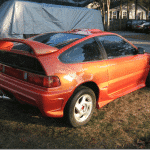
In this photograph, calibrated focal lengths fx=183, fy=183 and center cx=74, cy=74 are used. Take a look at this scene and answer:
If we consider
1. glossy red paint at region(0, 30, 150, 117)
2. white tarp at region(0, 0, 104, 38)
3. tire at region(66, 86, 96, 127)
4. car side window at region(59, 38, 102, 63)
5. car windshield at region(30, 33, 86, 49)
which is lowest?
tire at region(66, 86, 96, 127)

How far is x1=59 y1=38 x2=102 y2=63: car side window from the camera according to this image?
279cm

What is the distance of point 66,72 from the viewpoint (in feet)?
8.68

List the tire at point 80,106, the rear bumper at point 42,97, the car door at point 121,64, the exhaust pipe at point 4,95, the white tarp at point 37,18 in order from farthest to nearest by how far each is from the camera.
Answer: the white tarp at point 37,18, the car door at point 121,64, the exhaust pipe at point 4,95, the tire at point 80,106, the rear bumper at point 42,97

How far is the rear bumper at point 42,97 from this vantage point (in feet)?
8.30

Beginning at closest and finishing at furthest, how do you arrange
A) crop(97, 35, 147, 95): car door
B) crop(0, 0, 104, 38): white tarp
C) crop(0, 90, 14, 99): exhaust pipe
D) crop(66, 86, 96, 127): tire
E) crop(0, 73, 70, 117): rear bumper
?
crop(0, 73, 70, 117): rear bumper < crop(66, 86, 96, 127): tire < crop(0, 90, 14, 99): exhaust pipe < crop(97, 35, 147, 95): car door < crop(0, 0, 104, 38): white tarp

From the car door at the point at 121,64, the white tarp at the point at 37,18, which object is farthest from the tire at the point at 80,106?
the white tarp at the point at 37,18

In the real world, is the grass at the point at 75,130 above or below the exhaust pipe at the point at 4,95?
below

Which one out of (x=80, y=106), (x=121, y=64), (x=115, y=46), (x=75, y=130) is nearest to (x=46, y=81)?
(x=80, y=106)

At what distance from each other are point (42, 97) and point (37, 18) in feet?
21.9

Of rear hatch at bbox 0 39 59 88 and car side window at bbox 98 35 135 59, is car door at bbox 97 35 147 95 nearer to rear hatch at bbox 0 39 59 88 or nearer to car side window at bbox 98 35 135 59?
car side window at bbox 98 35 135 59

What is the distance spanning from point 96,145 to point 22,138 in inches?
42.0

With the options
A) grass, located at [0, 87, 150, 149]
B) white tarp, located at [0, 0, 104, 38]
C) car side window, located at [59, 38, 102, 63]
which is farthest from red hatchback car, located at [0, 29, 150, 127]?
white tarp, located at [0, 0, 104, 38]

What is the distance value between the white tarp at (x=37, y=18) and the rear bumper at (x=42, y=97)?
220 inches

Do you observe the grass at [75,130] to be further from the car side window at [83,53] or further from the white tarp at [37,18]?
the white tarp at [37,18]
